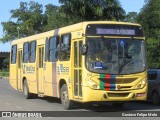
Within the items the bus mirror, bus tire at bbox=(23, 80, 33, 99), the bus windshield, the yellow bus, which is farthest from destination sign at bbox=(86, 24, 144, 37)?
bus tire at bbox=(23, 80, 33, 99)

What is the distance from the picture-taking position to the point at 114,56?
1508cm

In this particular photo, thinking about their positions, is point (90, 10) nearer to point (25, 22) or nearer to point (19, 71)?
point (19, 71)

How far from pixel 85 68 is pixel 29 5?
89.7 m

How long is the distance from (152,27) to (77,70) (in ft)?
78.5

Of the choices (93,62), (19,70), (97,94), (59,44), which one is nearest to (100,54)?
(93,62)

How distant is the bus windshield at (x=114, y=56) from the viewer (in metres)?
14.9

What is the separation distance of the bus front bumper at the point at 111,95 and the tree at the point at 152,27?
20091 mm

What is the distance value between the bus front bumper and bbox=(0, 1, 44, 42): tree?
82.0m

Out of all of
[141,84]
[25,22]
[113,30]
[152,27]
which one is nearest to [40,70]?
[113,30]

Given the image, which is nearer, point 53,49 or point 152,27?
point 53,49

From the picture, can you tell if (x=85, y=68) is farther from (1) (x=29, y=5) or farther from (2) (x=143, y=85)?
(1) (x=29, y=5)

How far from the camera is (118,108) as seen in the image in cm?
1712

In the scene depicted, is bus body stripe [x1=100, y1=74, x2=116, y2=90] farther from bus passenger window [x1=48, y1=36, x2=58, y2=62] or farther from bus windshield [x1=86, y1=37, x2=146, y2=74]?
bus passenger window [x1=48, y1=36, x2=58, y2=62]

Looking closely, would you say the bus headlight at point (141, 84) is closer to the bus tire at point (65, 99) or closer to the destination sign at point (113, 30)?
the destination sign at point (113, 30)
